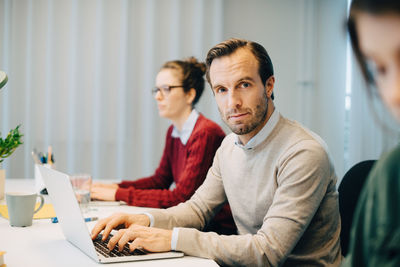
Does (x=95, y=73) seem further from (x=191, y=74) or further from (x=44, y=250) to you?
(x=44, y=250)

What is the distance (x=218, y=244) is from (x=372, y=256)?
1.84 ft

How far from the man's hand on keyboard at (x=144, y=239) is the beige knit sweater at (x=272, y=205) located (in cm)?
4

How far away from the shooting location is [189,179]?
1.86 m

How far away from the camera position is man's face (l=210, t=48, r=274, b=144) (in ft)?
4.66

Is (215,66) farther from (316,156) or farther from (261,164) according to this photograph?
(316,156)

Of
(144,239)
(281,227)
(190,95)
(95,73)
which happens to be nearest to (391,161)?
(281,227)

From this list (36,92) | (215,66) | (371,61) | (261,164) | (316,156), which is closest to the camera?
(371,61)

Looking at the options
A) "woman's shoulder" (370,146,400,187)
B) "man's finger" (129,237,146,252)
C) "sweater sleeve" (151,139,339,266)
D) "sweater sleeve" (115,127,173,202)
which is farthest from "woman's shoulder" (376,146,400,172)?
"sweater sleeve" (115,127,173,202)

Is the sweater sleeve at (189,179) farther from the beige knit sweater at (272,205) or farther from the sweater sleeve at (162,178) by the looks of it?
the sweater sleeve at (162,178)

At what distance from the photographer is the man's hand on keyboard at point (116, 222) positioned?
47.6 inches

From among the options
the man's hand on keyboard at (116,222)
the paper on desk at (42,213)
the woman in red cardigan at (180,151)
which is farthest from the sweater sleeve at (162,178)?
the man's hand on keyboard at (116,222)

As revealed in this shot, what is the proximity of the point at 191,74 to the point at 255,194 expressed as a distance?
3.80ft

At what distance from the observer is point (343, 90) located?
3.62 meters

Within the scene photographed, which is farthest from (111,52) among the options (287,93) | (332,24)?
(332,24)
